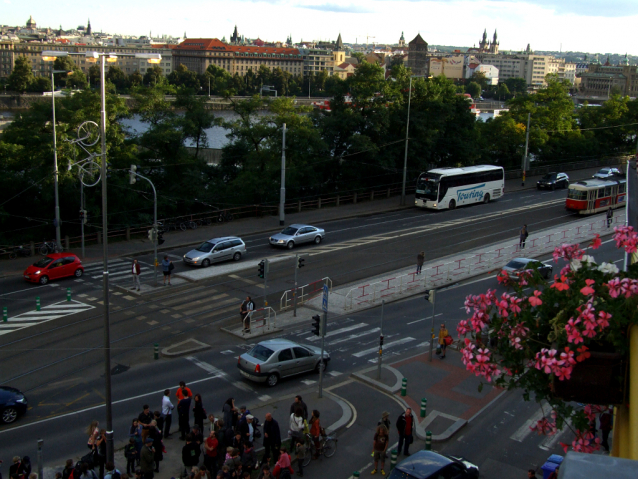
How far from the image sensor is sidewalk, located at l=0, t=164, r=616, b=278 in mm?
33656

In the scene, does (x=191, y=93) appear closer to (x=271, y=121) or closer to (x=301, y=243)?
(x=271, y=121)

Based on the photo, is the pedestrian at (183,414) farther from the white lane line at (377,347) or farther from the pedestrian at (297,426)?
the white lane line at (377,347)

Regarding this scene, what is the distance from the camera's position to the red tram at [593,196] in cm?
4572

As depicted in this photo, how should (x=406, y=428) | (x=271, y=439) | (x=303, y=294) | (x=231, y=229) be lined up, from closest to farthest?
(x=271, y=439)
(x=406, y=428)
(x=303, y=294)
(x=231, y=229)

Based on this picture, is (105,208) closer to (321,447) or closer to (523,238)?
(321,447)

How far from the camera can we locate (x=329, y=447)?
14.7 m

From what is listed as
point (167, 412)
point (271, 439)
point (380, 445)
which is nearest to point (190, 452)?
point (271, 439)

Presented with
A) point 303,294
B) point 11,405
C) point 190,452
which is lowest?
point 303,294

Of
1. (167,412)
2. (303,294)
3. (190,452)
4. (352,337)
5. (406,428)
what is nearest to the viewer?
(190,452)

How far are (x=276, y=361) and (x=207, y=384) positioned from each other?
2.19 meters

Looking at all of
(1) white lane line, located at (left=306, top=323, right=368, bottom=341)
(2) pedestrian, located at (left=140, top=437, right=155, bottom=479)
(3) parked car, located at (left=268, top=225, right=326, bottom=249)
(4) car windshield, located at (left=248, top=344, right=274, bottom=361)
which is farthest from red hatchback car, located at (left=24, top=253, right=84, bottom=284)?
(2) pedestrian, located at (left=140, top=437, right=155, bottom=479)

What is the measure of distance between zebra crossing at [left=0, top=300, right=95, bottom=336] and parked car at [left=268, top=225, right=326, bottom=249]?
12.5 metres

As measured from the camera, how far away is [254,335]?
77.1 ft

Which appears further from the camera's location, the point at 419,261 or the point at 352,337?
the point at 419,261
